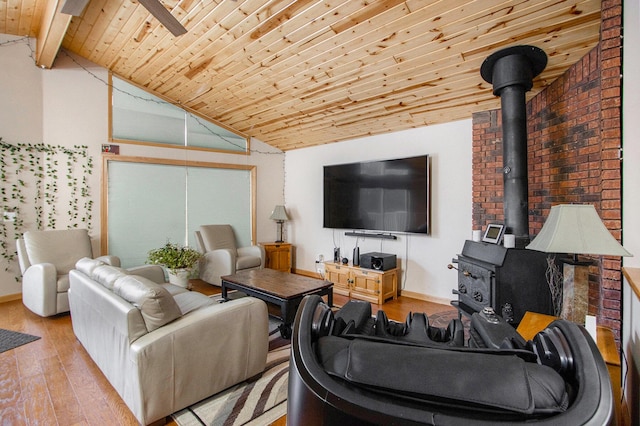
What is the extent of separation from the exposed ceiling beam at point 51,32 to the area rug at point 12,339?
2.95m

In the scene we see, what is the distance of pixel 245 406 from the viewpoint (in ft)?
6.27

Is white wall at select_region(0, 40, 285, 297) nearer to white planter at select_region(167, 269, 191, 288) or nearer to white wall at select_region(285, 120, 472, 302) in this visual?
white planter at select_region(167, 269, 191, 288)

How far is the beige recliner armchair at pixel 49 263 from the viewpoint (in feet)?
10.7

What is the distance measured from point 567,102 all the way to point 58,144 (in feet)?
19.3

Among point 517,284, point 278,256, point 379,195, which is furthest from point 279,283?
point 278,256

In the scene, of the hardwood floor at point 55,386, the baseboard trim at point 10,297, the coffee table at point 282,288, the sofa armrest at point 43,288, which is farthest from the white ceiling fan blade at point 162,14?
the baseboard trim at point 10,297

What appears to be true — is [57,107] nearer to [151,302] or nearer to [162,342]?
[151,302]

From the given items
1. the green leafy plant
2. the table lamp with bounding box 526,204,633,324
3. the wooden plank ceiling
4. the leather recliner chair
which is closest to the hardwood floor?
the green leafy plant

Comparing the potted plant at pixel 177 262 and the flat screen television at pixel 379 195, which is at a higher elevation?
the flat screen television at pixel 379 195

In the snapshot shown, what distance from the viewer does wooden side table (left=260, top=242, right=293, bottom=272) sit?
551 cm

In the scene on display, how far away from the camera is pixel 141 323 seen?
171 cm

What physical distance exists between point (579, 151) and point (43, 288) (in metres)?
5.27

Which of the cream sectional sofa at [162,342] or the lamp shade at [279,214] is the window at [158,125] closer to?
the lamp shade at [279,214]

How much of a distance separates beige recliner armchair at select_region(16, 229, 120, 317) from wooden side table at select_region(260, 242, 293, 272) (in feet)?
7.55
